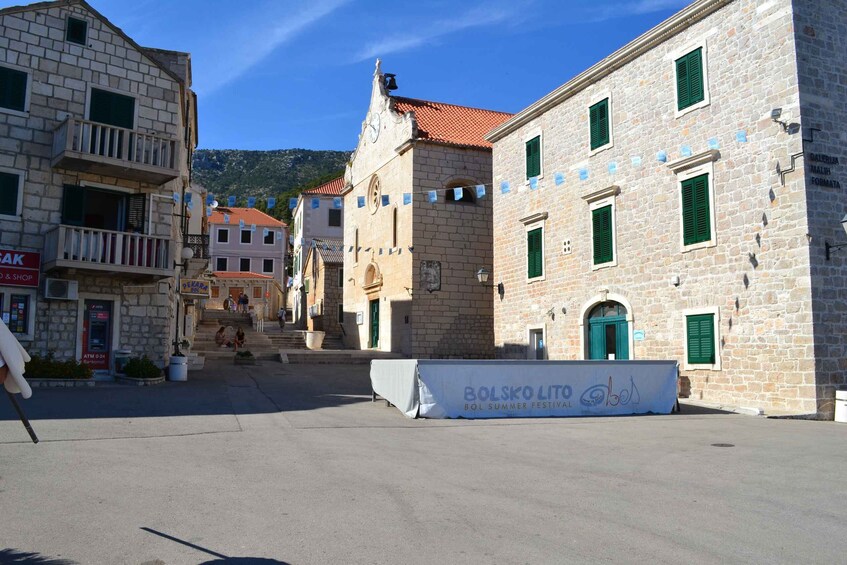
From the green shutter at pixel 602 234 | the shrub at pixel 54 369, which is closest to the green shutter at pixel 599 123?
the green shutter at pixel 602 234

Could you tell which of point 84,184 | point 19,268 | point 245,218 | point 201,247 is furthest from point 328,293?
point 245,218

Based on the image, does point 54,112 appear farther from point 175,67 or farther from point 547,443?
point 547,443

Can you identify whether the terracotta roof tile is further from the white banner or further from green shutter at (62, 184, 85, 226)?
the white banner

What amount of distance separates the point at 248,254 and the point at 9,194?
45049 mm

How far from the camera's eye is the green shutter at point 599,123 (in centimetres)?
1842

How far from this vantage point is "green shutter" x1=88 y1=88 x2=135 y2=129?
58.9 feet

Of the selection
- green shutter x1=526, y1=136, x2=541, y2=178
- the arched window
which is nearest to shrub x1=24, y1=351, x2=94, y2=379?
green shutter x1=526, y1=136, x2=541, y2=178

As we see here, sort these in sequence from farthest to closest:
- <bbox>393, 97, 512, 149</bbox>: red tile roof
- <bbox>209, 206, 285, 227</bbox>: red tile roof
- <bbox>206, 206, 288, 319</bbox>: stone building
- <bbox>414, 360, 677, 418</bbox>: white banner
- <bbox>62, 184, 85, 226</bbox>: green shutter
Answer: <bbox>209, 206, 285, 227</bbox>: red tile roof, <bbox>206, 206, 288, 319</bbox>: stone building, <bbox>393, 97, 512, 149</bbox>: red tile roof, <bbox>62, 184, 85, 226</bbox>: green shutter, <bbox>414, 360, 677, 418</bbox>: white banner

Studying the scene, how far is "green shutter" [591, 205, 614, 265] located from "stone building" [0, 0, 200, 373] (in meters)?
11.2

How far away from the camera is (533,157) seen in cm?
2145

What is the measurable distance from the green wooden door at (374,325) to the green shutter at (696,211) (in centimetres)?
1570

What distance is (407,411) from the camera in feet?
40.8

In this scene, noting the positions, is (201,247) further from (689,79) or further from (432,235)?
(689,79)

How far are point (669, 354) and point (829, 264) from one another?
4051mm
